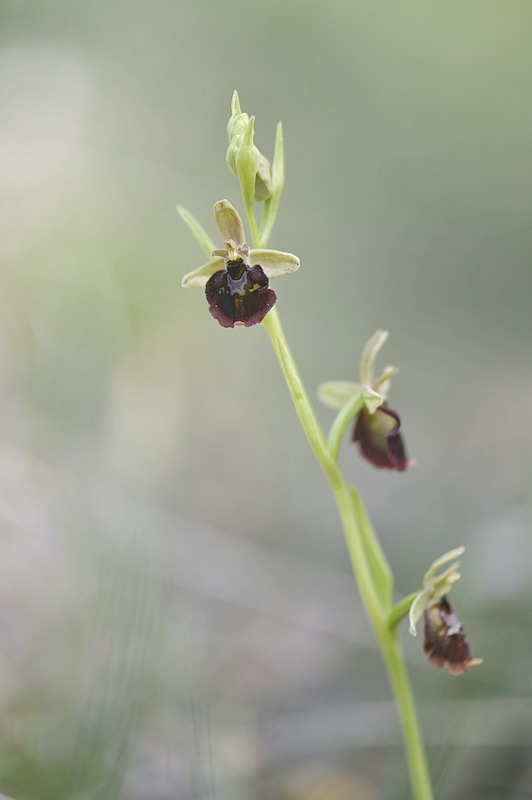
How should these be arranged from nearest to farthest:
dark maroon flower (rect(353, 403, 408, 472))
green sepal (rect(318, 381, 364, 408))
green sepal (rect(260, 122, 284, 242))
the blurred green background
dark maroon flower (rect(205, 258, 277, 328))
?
dark maroon flower (rect(205, 258, 277, 328))
green sepal (rect(260, 122, 284, 242))
dark maroon flower (rect(353, 403, 408, 472))
green sepal (rect(318, 381, 364, 408))
the blurred green background

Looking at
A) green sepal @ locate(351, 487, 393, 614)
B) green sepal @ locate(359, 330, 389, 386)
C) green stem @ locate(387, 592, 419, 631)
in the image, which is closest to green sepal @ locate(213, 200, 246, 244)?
green sepal @ locate(359, 330, 389, 386)

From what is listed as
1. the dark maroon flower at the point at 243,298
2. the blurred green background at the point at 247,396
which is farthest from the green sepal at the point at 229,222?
the blurred green background at the point at 247,396

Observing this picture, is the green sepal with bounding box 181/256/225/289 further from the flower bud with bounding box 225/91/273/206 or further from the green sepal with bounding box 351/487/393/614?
the green sepal with bounding box 351/487/393/614

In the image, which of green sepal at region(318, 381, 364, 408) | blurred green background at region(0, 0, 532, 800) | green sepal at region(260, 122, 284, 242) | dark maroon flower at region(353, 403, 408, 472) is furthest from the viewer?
blurred green background at region(0, 0, 532, 800)

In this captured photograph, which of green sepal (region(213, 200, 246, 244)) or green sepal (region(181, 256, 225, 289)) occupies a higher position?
green sepal (region(213, 200, 246, 244))

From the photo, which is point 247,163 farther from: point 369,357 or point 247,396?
point 247,396

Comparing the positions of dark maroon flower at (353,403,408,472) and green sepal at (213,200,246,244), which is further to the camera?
dark maroon flower at (353,403,408,472)
